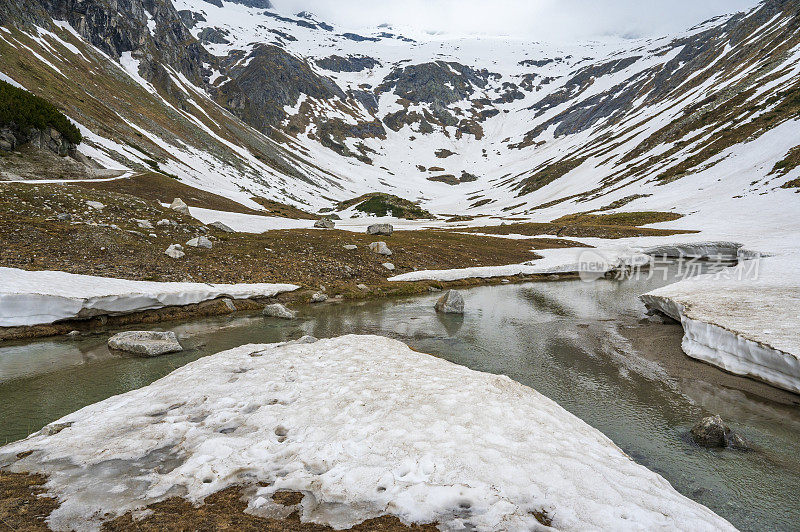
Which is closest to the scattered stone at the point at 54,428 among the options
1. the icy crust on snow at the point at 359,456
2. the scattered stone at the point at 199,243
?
the icy crust on snow at the point at 359,456

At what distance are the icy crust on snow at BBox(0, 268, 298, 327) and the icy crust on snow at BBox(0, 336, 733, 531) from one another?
920 centimetres

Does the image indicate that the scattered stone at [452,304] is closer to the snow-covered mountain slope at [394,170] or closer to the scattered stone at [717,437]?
the scattered stone at [717,437]

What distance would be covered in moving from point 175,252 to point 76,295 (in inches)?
340

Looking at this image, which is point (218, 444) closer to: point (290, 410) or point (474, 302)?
point (290, 410)

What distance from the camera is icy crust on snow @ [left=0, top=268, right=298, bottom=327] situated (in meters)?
14.1

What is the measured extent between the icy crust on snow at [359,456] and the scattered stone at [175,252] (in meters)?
16.2

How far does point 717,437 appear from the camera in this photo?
855cm

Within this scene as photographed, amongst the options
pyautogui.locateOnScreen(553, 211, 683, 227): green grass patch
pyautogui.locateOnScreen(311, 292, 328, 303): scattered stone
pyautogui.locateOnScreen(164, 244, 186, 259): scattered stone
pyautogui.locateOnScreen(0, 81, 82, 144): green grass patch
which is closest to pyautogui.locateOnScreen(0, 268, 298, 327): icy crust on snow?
pyautogui.locateOnScreen(164, 244, 186, 259): scattered stone

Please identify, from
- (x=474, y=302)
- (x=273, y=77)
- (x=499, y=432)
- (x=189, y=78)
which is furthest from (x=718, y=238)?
(x=273, y=77)

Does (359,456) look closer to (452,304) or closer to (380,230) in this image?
(452,304)

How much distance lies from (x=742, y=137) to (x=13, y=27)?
16017cm

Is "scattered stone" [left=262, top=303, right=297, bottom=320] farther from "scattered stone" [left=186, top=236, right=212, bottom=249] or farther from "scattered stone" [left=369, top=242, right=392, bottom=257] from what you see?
"scattered stone" [left=369, top=242, right=392, bottom=257]

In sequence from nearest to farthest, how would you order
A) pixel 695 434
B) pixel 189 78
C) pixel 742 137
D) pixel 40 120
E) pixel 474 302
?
pixel 695 434 → pixel 474 302 → pixel 40 120 → pixel 742 137 → pixel 189 78

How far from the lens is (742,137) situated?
75.6m
